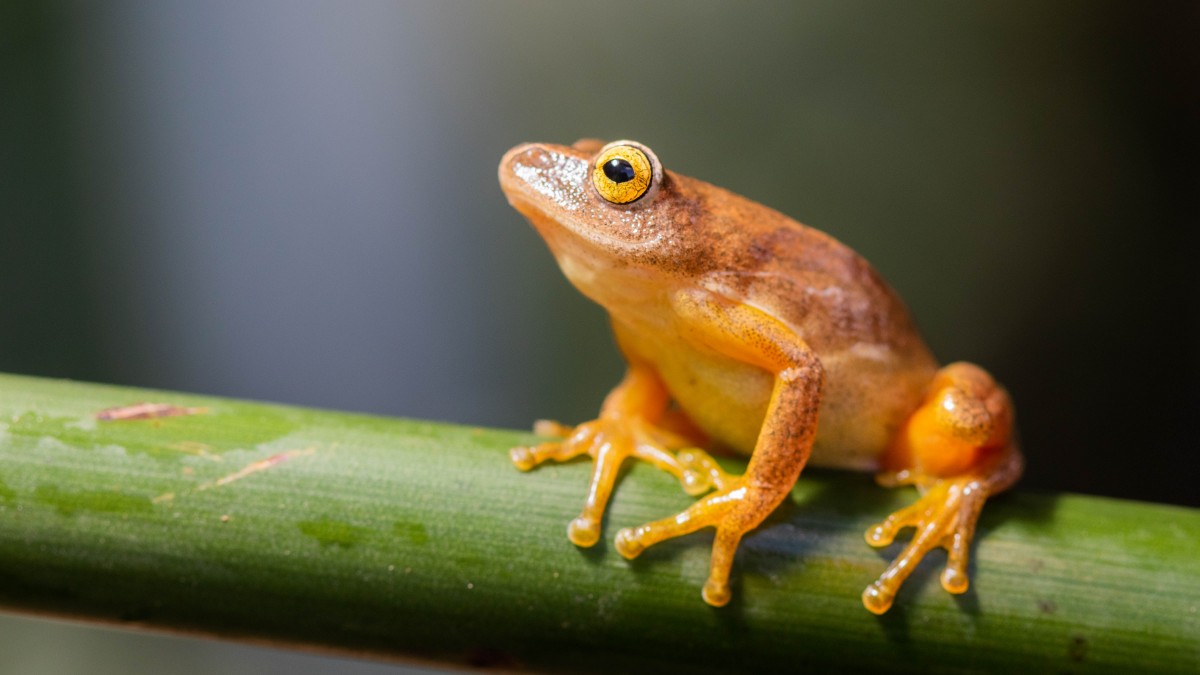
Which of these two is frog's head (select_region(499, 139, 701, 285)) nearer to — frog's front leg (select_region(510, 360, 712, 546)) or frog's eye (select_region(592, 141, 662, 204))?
frog's eye (select_region(592, 141, 662, 204))

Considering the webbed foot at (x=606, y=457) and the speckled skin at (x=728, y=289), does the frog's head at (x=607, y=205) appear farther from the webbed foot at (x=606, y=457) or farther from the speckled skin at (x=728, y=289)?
the webbed foot at (x=606, y=457)

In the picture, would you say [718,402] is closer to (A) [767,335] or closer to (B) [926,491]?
(A) [767,335]

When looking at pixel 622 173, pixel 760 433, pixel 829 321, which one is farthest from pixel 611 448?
pixel 829 321

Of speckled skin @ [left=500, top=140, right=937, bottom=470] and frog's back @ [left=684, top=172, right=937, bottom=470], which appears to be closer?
speckled skin @ [left=500, top=140, right=937, bottom=470]

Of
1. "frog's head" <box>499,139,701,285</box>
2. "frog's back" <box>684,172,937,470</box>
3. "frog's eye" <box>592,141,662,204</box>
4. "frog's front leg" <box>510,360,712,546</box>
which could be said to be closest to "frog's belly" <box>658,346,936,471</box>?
"frog's back" <box>684,172,937,470</box>

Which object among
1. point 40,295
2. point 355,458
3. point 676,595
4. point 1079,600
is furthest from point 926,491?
point 40,295

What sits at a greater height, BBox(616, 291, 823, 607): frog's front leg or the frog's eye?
the frog's eye

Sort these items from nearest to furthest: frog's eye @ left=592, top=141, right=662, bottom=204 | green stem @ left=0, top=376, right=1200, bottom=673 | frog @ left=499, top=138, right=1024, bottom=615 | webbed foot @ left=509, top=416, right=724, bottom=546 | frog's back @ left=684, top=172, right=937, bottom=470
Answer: green stem @ left=0, top=376, right=1200, bottom=673
webbed foot @ left=509, top=416, right=724, bottom=546
frog @ left=499, top=138, right=1024, bottom=615
frog's eye @ left=592, top=141, right=662, bottom=204
frog's back @ left=684, top=172, right=937, bottom=470
